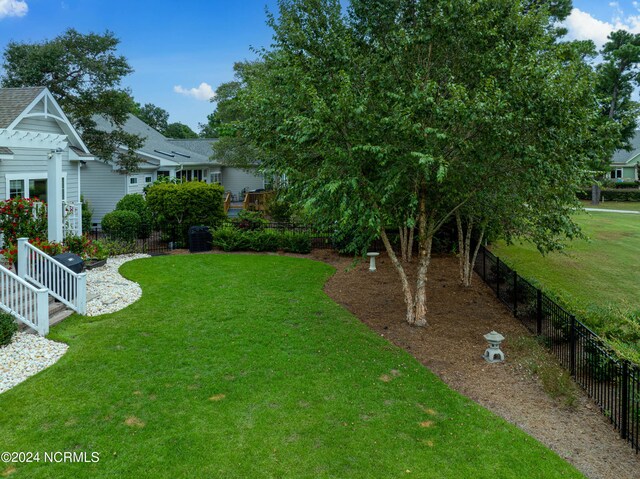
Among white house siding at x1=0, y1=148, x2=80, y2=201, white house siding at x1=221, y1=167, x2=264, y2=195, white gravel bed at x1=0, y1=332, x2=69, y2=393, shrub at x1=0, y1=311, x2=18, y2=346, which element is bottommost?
white gravel bed at x1=0, y1=332, x2=69, y2=393

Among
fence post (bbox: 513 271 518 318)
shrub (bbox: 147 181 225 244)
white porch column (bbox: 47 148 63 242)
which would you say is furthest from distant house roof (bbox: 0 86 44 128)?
fence post (bbox: 513 271 518 318)

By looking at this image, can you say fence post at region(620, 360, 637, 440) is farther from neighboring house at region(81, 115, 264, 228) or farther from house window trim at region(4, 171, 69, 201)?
neighboring house at region(81, 115, 264, 228)

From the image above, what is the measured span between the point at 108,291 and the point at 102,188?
555 inches

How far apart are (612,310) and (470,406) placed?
16.3ft

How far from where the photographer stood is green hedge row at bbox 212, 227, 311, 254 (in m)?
17.9

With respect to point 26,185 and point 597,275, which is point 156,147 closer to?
point 26,185

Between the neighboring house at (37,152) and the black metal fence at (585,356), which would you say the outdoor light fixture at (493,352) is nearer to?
the black metal fence at (585,356)

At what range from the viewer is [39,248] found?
38.8 feet

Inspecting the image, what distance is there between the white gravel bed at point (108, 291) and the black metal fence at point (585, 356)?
9189 mm

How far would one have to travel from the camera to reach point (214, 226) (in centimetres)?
1888

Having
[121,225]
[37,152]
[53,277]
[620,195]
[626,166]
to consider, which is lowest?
[53,277]

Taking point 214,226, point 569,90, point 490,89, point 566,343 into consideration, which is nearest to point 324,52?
point 490,89

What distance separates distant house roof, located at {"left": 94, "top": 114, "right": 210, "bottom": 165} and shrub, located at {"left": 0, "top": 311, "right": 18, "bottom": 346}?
19.4 m

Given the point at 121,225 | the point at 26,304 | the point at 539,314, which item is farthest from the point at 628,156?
Answer: the point at 26,304
